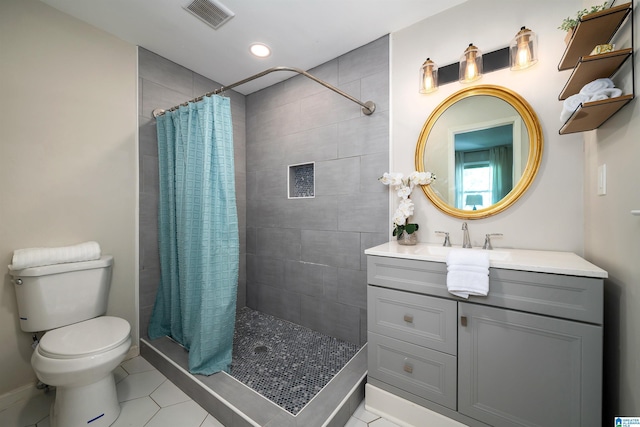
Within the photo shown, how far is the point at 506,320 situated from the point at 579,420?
41 cm

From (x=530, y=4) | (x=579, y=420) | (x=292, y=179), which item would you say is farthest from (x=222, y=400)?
(x=530, y=4)

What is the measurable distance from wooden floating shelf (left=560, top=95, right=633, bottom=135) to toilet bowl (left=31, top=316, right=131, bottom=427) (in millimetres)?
2449

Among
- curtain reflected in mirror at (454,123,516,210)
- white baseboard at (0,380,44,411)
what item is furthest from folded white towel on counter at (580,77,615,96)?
white baseboard at (0,380,44,411)

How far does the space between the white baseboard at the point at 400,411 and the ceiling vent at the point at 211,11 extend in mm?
2528

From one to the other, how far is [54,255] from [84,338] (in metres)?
0.55

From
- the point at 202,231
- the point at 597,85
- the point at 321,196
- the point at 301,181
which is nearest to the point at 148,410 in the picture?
the point at 202,231

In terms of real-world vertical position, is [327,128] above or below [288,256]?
above

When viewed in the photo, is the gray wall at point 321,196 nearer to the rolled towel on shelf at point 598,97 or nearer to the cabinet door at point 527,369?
the cabinet door at point 527,369

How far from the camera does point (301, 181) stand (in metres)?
2.41

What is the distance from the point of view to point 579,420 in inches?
38.5

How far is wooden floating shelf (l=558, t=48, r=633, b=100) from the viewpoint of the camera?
0.92 metres

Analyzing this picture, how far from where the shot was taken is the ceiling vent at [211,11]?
159cm

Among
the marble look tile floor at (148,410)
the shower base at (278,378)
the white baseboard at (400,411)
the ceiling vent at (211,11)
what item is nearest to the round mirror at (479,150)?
the white baseboard at (400,411)

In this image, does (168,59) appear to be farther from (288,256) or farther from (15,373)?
(15,373)
